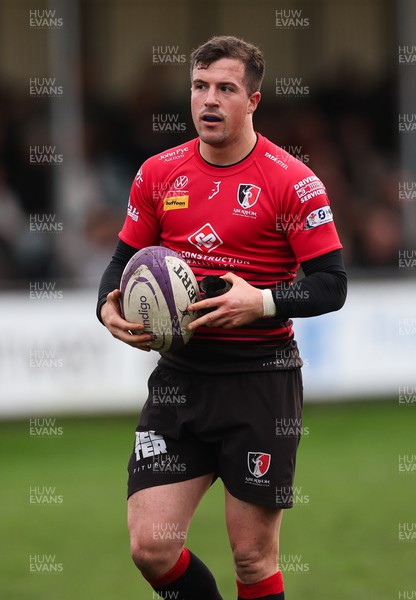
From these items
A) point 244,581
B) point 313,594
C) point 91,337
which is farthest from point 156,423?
point 91,337

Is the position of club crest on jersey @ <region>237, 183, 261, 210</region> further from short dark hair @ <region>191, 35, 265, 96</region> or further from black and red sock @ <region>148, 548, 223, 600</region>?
black and red sock @ <region>148, 548, 223, 600</region>

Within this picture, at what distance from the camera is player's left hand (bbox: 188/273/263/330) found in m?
4.86

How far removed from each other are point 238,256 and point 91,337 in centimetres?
654

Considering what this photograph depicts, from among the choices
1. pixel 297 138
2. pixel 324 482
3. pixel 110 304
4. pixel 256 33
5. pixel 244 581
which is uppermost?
pixel 256 33

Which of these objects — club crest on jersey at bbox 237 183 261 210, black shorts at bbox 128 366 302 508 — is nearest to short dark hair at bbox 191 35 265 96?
club crest on jersey at bbox 237 183 261 210

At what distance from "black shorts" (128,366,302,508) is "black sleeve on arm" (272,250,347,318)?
363 millimetres

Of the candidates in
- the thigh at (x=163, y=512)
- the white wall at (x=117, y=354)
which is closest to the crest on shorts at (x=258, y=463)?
the thigh at (x=163, y=512)

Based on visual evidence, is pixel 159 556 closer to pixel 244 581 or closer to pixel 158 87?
pixel 244 581

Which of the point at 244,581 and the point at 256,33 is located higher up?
the point at 256,33

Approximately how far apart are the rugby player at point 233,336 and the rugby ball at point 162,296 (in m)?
0.06

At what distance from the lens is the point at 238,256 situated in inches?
201

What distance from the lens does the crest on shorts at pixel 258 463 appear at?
5.05 m

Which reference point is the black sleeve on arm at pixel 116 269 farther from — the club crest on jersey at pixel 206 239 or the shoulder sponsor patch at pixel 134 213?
the club crest on jersey at pixel 206 239

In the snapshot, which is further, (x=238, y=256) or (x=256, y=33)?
(x=256, y=33)
